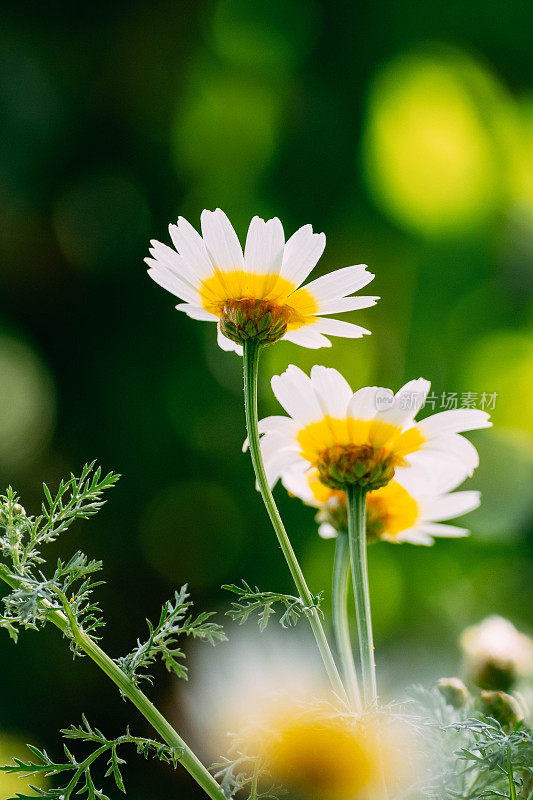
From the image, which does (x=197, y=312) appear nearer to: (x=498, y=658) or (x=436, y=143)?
(x=498, y=658)

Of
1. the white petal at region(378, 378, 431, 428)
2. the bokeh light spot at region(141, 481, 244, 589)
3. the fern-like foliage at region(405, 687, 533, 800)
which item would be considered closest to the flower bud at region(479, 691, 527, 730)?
the fern-like foliage at region(405, 687, 533, 800)

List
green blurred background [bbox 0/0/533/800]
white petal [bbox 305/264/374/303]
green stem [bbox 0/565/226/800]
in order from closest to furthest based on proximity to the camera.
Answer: green stem [bbox 0/565/226/800]
white petal [bbox 305/264/374/303]
green blurred background [bbox 0/0/533/800]

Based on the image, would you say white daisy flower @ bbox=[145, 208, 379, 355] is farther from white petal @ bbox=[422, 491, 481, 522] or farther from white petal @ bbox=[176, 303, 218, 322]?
white petal @ bbox=[422, 491, 481, 522]

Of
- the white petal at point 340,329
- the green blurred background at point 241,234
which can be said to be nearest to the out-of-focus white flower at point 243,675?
the white petal at point 340,329

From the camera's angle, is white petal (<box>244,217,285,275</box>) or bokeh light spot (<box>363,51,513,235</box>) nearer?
white petal (<box>244,217,285,275</box>)

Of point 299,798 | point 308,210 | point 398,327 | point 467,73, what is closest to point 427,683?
point 299,798

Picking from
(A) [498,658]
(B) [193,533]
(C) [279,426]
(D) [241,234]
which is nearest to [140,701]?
(C) [279,426]

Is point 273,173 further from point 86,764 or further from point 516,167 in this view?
point 86,764

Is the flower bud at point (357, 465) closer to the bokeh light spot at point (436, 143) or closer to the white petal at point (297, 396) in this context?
the white petal at point (297, 396)
